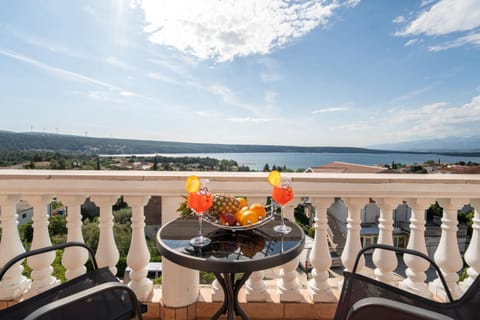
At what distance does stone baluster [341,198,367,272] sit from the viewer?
4.64ft

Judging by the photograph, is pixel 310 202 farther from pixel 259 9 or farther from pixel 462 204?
pixel 259 9

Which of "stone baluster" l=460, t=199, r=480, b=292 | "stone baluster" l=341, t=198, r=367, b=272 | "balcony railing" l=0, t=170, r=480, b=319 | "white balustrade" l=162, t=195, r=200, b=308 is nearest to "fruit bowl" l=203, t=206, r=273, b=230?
"balcony railing" l=0, t=170, r=480, b=319

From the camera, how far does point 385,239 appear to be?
4.63 ft

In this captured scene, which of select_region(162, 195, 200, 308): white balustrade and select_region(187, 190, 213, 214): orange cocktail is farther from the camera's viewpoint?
select_region(162, 195, 200, 308): white balustrade

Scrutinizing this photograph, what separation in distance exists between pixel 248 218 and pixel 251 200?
1.09ft

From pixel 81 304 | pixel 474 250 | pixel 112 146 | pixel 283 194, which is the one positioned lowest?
pixel 81 304

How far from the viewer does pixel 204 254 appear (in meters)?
0.96

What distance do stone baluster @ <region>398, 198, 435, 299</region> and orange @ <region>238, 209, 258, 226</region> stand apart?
0.97 m

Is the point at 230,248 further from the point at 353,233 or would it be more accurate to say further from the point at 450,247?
the point at 450,247

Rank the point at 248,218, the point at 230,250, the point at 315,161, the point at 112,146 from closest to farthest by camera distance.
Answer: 1. the point at 230,250
2. the point at 248,218
3. the point at 315,161
4. the point at 112,146

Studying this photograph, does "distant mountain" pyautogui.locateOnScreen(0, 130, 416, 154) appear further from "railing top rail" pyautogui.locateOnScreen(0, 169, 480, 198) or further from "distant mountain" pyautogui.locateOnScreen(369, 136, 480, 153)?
"railing top rail" pyautogui.locateOnScreen(0, 169, 480, 198)

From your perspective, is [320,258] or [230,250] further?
[320,258]

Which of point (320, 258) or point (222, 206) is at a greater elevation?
point (222, 206)

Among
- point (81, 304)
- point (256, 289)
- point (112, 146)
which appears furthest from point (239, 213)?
point (112, 146)
